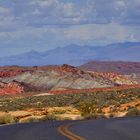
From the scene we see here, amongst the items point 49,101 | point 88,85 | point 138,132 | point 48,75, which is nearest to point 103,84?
point 88,85

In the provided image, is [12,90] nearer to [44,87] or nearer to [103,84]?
[44,87]

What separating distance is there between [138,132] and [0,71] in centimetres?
12622

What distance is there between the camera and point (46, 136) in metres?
21.6

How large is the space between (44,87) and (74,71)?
40.7 feet

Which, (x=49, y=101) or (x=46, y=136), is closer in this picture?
(x=46, y=136)

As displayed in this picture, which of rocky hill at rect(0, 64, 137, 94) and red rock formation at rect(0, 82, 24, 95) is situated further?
rocky hill at rect(0, 64, 137, 94)

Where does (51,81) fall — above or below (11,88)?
above

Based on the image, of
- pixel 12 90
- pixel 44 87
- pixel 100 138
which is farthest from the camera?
pixel 44 87

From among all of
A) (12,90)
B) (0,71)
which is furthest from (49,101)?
(0,71)

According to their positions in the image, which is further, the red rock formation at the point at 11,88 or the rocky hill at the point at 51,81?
the rocky hill at the point at 51,81

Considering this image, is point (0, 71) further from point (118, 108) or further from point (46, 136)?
point (46, 136)

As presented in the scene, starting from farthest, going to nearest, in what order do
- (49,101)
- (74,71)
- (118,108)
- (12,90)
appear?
(74,71)
(12,90)
(49,101)
(118,108)

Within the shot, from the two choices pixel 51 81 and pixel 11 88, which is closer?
pixel 11 88

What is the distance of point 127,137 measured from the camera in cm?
2027
